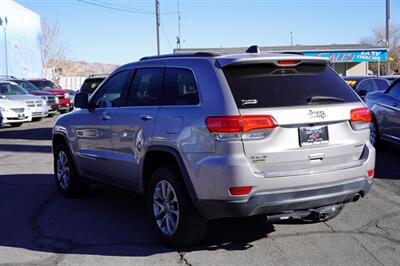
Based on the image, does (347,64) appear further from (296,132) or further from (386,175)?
(296,132)

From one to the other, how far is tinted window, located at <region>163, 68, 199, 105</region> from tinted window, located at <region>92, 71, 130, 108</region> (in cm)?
94

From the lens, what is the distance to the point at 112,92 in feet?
22.0

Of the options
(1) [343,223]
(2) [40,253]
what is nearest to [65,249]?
(2) [40,253]

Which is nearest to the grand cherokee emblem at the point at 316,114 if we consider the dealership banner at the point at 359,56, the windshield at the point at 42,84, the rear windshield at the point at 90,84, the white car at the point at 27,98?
the rear windshield at the point at 90,84

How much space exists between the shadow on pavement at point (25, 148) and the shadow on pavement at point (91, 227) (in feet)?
16.5

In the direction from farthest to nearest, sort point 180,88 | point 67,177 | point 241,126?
point 67,177 < point 180,88 < point 241,126

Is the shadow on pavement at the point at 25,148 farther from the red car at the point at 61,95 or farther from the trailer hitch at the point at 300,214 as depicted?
the red car at the point at 61,95

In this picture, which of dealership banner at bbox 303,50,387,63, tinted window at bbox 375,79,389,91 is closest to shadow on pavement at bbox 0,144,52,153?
tinted window at bbox 375,79,389,91

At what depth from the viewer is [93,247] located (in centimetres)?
541

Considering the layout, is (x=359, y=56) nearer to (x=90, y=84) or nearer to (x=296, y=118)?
(x=90, y=84)

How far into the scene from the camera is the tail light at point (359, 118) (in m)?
5.13

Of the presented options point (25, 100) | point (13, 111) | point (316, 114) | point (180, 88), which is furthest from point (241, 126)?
point (25, 100)

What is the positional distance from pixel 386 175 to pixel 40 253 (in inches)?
234

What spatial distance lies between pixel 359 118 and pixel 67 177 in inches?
172
